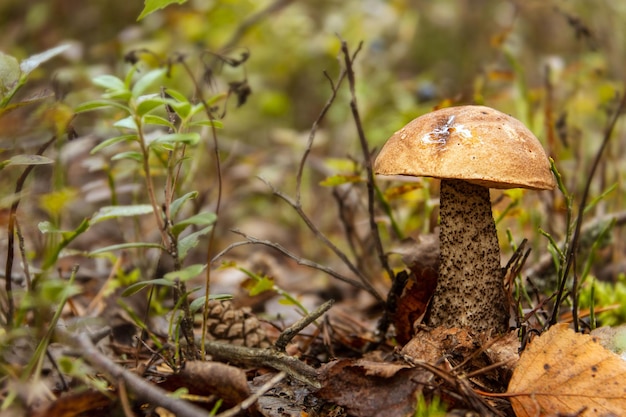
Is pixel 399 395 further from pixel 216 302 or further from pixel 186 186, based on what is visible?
pixel 186 186

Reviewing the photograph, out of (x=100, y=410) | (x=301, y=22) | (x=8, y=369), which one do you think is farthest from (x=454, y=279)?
(x=301, y=22)

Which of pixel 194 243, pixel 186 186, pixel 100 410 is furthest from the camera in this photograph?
pixel 186 186

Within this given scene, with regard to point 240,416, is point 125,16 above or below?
above

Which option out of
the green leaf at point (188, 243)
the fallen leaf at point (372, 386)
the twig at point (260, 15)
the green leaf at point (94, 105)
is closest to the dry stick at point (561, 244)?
the fallen leaf at point (372, 386)

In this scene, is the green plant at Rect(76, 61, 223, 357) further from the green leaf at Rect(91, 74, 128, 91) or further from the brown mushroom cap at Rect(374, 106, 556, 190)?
the brown mushroom cap at Rect(374, 106, 556, 190)

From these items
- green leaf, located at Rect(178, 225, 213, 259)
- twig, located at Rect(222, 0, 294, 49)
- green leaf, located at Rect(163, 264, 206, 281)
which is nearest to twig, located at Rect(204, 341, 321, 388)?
green leaf, located at Rect(178, 225, 213, 259)

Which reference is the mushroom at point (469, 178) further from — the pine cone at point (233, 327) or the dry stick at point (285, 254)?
the pine cone at point (233, 327)
